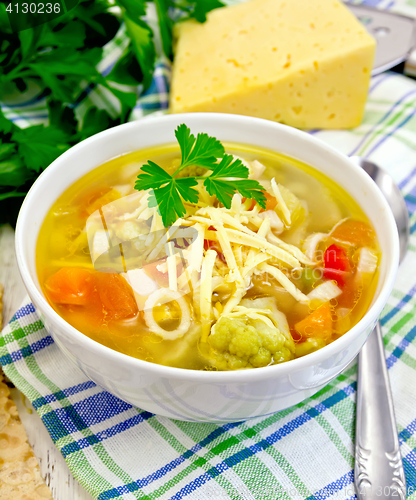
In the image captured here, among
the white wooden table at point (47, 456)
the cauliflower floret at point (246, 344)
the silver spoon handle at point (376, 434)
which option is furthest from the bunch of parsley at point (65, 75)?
the silver spoon handle at point (376, 434)

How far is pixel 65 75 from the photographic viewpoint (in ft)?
8.83

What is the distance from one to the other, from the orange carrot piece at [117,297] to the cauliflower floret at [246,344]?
32 centimetres

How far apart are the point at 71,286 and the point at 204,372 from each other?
0.64m

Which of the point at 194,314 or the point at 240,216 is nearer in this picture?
the point at 194,314

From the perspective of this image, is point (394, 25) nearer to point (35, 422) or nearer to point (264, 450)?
point (264, 450)

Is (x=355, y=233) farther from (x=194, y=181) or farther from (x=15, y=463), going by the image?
(x=15, y=463)

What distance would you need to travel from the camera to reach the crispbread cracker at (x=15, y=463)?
1572 mm

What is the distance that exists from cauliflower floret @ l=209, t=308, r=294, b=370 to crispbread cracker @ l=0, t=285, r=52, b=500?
76 centimetres

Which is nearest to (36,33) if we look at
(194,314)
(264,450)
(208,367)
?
(194,314)

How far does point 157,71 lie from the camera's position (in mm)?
3027

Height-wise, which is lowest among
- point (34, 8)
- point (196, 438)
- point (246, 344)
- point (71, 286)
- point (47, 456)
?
point (47, 456)

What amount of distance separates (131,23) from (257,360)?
2171mm

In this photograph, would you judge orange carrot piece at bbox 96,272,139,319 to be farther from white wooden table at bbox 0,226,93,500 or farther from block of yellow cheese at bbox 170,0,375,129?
block of yellow cheese at bbox 170,0,375,129

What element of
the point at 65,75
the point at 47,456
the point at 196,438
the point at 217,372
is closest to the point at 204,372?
the point at 217,372
